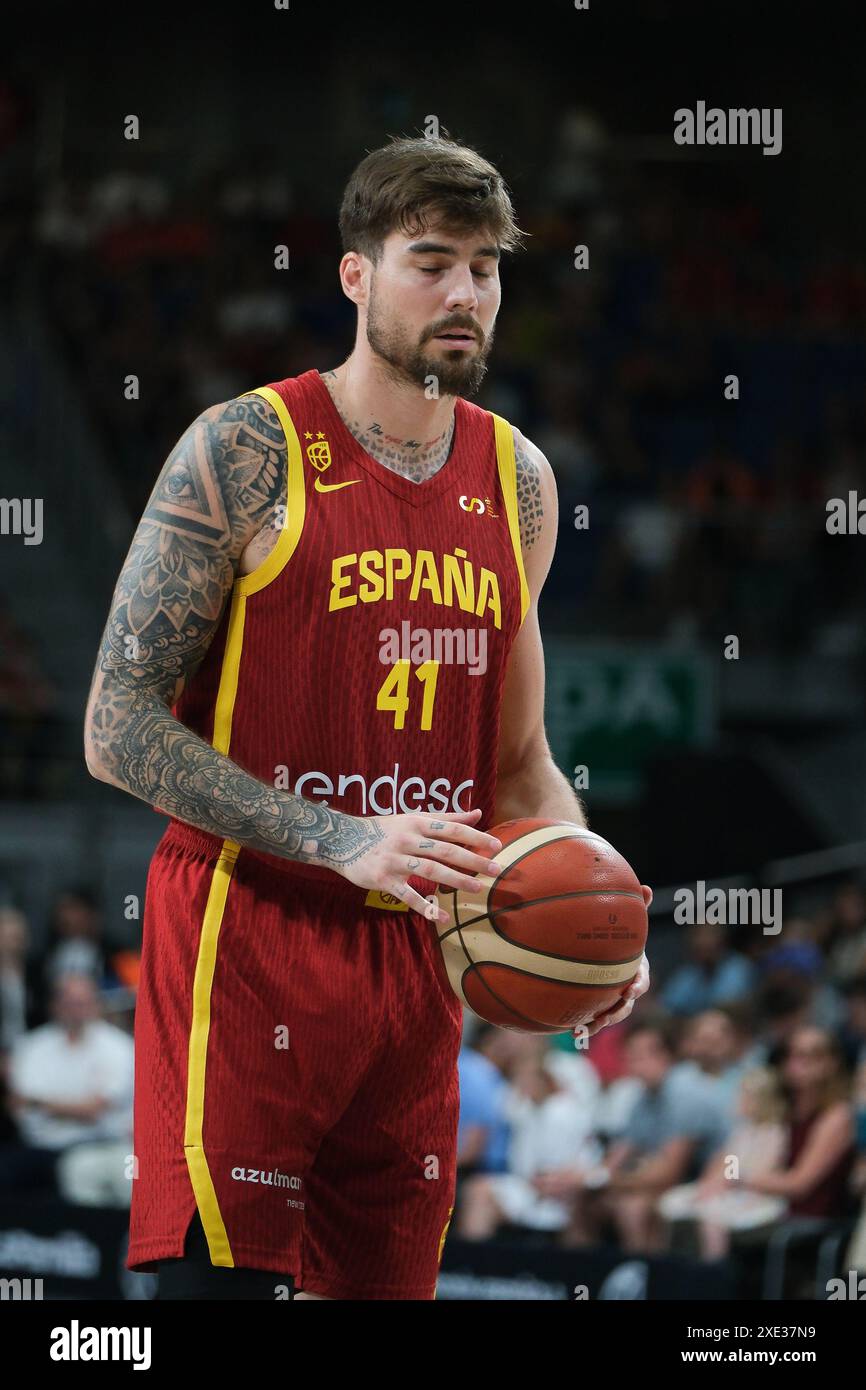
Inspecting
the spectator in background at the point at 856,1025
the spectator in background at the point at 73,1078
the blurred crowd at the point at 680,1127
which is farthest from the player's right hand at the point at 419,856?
the spectator in background at the point at 73,1078

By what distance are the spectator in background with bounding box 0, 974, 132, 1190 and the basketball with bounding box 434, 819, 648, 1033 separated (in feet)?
19.7

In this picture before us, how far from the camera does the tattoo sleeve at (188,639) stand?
321 centimetres

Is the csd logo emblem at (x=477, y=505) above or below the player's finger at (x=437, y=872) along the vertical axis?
above

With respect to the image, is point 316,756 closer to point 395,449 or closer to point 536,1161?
point 395,449

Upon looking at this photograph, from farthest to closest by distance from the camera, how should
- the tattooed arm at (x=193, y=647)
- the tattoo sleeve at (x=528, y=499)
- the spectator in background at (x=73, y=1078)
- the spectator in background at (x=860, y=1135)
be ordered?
the spectator in background at (x=73, y=1078)
the spectator in background at (x=860, y=1135)
the tattoo sleeve at (x=528, y=499)
the tattooed arm at (x=193, y=647)

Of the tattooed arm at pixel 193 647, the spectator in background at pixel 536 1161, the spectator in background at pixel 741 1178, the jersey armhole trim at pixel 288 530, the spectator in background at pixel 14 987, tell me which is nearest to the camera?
the tattooed arm at pixel 193 647

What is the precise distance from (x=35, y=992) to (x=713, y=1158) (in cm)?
411

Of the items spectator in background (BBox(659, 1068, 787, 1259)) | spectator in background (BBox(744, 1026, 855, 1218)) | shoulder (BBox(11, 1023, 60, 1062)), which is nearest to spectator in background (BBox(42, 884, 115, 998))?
shoulder (BBox(11, 1023, 60, 1062))

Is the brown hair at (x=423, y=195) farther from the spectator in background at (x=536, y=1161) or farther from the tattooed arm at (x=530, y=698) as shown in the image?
the spectator in background at (x=536, y=1161)

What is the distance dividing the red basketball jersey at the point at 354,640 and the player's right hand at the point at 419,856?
11.2 inches

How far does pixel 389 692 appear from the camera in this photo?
3369 mm

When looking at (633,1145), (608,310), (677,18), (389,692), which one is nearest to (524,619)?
(389,692)
